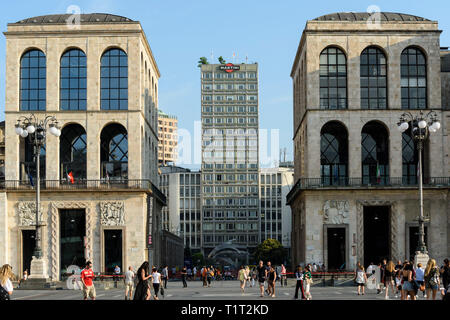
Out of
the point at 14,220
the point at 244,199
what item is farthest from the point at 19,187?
the point at 244,199

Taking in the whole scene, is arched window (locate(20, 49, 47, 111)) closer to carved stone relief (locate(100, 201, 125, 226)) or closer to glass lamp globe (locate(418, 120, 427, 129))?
carved stone relief (locate(100, 201, 125, 226))

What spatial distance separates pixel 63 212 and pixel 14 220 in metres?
3.88

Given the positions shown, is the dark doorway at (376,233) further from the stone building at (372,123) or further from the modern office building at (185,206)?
the modern office building at (185,206)

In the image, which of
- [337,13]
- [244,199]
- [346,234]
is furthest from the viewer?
[244,199]

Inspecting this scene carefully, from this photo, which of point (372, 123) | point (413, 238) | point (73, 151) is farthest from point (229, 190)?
point (413, 238)

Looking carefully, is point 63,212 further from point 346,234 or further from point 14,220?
point 346,234

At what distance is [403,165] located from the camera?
198 feet

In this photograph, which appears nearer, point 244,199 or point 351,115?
point 351,115

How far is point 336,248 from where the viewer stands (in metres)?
58.2

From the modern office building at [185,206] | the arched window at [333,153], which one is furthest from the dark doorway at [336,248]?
the modern office building at [185,206]

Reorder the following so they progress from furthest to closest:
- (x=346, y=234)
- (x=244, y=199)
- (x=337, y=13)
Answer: (x=244, y=199), (x=337, y=13), (x=346, y=234)

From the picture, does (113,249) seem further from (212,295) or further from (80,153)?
(212,295)

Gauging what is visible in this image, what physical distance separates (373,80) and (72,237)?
27.8 meters

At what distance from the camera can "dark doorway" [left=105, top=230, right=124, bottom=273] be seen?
5753cm
